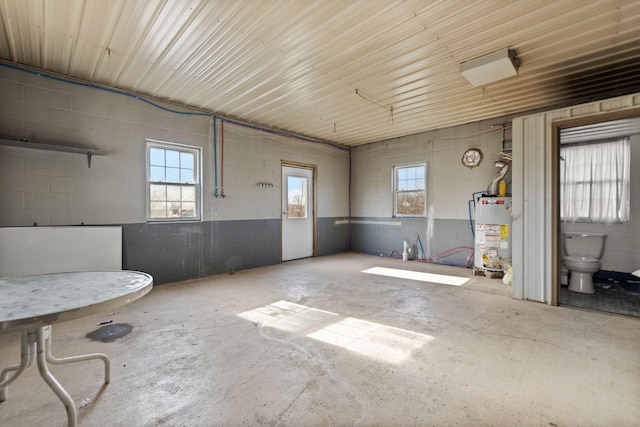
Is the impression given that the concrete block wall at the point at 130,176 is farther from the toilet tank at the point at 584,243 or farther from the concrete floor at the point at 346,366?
the toilet tank at the point at 584,243

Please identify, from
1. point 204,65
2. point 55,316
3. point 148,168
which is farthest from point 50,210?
point 55,316

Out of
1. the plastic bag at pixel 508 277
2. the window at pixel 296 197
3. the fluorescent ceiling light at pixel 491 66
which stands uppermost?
the fluorescent ceiling light at pixel 491 66

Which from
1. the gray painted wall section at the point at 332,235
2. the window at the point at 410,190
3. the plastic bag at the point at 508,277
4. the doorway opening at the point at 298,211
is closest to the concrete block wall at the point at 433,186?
the window at the point at 410,190

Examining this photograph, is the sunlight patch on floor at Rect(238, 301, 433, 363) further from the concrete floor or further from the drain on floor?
the drain on floor

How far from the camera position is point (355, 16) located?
255 cm

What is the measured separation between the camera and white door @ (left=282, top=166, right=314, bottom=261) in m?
6.37

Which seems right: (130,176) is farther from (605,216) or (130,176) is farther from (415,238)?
(605,216)

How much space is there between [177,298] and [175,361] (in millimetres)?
1742

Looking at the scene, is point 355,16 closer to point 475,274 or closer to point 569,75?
point 569,75

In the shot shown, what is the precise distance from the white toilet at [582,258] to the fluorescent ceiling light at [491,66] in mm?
2684

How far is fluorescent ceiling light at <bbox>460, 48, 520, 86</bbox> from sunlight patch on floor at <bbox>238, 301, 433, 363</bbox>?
2936mm

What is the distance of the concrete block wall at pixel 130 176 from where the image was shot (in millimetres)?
3461

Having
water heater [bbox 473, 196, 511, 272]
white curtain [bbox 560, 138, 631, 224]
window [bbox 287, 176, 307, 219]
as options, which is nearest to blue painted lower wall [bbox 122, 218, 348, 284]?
window [bbox 287, 176, 307, 219]

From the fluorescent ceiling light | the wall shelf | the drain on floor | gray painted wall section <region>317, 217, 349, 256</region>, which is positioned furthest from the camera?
gray painted wall section <region>317, 217, 349, 256</region>
